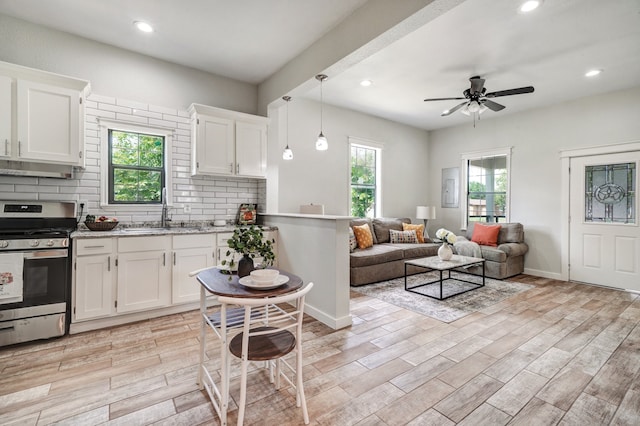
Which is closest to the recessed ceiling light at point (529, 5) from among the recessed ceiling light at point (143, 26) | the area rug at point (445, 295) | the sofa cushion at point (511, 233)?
the area rug at point (445, 295)

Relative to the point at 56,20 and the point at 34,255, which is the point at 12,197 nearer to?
the point at 34,255

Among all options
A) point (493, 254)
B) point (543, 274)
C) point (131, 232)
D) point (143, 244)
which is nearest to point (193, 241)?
point (143, 244)

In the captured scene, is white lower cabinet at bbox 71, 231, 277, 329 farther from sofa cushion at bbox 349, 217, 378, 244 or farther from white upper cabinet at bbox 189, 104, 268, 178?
sofa cushion at bbox 349, 217, 378, 244

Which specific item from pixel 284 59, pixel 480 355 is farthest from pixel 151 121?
pixel 480 355

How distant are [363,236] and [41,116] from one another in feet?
14.1

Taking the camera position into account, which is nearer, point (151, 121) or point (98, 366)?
point (98, 366)

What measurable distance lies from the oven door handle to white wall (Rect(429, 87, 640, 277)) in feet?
22.1

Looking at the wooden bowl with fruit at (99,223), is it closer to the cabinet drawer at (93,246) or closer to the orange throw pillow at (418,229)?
the cabinet drawer at (93,246)

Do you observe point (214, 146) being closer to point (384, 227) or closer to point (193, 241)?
point (193, 241)

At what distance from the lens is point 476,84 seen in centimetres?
394

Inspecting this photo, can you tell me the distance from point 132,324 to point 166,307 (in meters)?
0.34

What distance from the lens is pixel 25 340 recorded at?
8.47 ft

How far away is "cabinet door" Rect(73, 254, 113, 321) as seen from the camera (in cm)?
281

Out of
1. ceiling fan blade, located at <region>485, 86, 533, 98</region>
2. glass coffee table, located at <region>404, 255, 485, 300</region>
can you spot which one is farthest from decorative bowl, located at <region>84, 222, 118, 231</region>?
ceiling fan blade, located at <region>485, 86, 533, 98</region>
